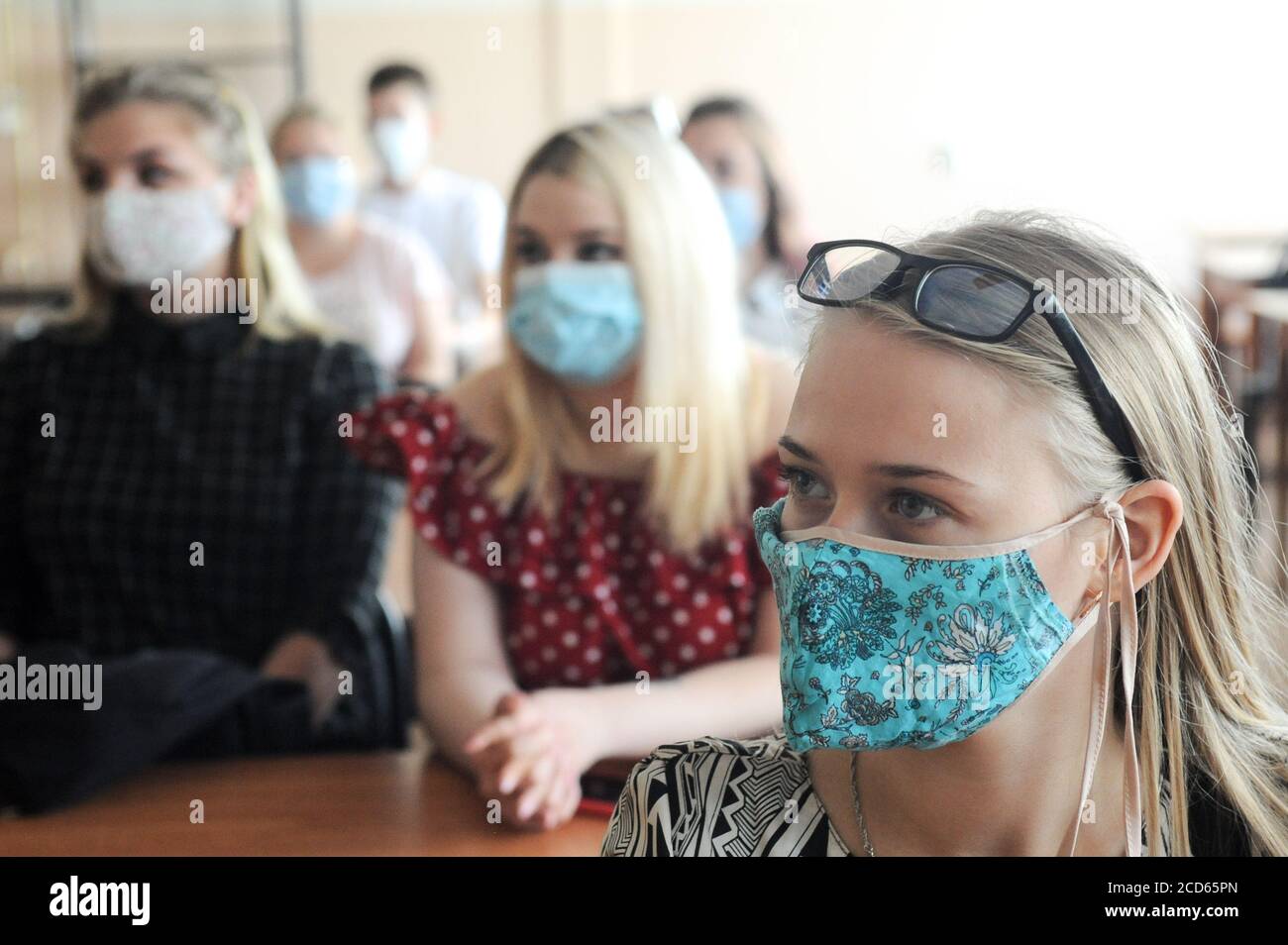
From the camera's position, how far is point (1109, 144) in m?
6.18

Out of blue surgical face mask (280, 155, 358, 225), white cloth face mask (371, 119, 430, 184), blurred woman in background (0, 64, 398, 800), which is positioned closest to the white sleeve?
white cloth face mask (371, 119, 430, 184)

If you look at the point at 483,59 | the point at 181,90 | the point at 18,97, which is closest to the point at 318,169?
the point at 181,90

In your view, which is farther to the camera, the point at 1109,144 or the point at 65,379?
the point at 1109,144

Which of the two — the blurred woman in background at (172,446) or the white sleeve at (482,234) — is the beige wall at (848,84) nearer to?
the white sleeve at (482,234)

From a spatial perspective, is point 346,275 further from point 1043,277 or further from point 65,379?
point 1043,277

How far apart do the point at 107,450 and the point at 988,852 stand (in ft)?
4.67

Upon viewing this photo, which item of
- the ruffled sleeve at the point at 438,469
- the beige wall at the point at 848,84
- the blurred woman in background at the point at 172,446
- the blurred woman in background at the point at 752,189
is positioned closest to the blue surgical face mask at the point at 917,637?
the ruffled sleeve at the point at 438,469

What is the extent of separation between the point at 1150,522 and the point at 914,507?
0.16 meters

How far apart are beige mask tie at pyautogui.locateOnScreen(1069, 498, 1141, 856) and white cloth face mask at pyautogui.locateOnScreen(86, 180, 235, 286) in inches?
58.8

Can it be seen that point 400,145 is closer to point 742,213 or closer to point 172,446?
point 742,213

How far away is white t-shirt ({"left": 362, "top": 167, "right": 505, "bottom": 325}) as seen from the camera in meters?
4.74

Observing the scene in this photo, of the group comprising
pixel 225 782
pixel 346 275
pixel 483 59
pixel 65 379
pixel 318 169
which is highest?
pixel 483 59

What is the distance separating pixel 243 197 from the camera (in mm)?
2041
